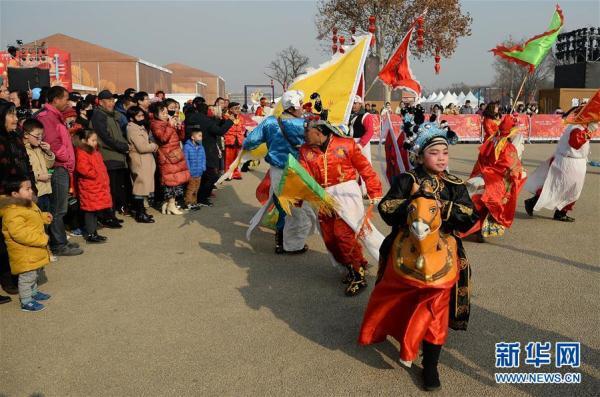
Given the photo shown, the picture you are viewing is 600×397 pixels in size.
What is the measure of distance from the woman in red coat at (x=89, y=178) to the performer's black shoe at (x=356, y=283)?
3394mm

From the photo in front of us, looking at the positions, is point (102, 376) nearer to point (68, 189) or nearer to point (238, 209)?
point (68, 189)

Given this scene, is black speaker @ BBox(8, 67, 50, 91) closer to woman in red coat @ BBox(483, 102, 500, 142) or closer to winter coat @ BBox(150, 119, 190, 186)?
winter coat @ BBox(150, 119, 190, 186)

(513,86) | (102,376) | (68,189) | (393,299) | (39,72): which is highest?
(513,86)

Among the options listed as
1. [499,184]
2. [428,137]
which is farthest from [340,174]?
[499,184]

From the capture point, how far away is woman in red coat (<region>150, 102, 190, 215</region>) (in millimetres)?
7316

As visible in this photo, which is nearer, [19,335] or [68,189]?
[19,335]

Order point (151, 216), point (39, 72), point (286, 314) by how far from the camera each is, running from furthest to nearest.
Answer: point (39, 72)
point (151, 216)
point (286, 314)

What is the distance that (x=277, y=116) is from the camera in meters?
5.79

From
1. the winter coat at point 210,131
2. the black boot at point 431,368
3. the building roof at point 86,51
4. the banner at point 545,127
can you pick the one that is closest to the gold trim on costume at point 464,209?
the black boot at point 431,368

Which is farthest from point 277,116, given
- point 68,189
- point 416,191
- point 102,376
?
point 102,376

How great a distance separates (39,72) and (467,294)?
10152 millimetres

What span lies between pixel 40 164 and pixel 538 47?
6.57 metres

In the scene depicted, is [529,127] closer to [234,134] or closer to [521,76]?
[234,134]

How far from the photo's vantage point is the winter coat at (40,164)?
509 centimetres
